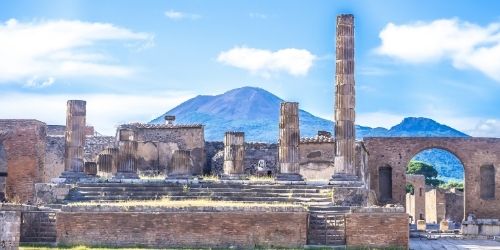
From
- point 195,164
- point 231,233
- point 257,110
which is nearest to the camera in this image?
point 231,233

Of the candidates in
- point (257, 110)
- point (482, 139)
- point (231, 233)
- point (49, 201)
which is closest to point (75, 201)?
point (49, 201)

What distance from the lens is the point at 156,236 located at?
85.8ft

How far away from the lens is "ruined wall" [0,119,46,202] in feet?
132

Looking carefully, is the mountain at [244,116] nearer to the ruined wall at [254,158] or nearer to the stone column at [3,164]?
the ruined wall at [254,158]

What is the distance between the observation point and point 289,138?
3350 centimetres

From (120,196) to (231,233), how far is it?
5.40 m

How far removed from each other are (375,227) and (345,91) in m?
7.85

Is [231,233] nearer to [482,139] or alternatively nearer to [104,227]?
[104,227]

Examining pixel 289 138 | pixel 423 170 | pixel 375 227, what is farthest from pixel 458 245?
pixel 423 170

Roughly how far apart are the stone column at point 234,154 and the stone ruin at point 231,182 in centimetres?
4

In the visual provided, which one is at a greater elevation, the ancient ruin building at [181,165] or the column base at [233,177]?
the ancient ruin building at [181,165]

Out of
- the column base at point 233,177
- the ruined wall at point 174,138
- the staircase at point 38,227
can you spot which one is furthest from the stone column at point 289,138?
the ruined wall at point 174,138

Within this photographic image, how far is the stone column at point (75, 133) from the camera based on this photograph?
33.8 m

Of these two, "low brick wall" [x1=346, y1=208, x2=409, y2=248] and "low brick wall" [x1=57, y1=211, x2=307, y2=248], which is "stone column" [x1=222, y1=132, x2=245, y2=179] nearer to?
"low brick wall" [x1=57, y1=211, x2=307, y2=248]
